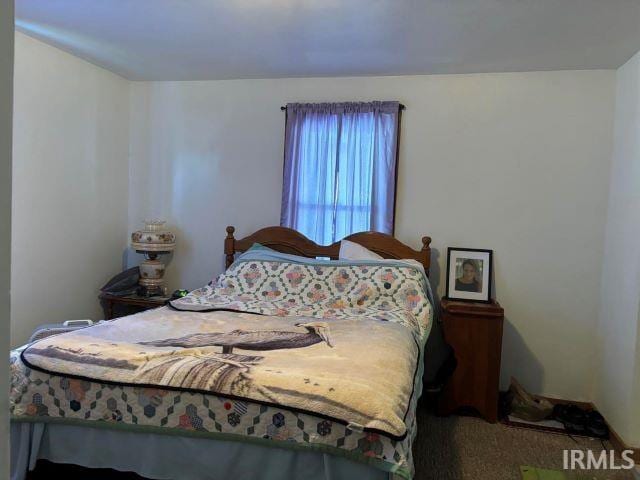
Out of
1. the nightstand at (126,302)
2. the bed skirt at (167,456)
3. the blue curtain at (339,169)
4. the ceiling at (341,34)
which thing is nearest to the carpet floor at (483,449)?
the bed skirt at (167,456)

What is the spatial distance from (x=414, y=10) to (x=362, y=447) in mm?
2010

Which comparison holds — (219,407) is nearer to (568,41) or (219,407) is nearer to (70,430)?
(70,430)

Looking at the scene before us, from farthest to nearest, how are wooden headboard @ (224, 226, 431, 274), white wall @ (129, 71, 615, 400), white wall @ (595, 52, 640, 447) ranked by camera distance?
wooden headboard @ (224, 226, 431, 274) < white wall @ (129, 71, 615, 400) < white wall @ (595, 52, 640, 447)

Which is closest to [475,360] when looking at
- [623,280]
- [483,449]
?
[483,449]

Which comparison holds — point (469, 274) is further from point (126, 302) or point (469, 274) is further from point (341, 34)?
point (126, 302)

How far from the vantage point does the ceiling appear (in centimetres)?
233

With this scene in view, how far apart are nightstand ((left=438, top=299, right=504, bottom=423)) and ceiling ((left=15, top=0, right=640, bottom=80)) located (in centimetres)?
163

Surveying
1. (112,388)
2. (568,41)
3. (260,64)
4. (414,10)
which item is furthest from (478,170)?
(112,388)

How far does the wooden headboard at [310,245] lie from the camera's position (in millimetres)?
3353

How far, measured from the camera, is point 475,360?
3.00 metres

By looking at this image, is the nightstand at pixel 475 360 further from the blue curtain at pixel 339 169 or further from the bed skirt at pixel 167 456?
the bed skirt at pixel 167 456

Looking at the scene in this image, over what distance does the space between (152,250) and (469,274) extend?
237 cm

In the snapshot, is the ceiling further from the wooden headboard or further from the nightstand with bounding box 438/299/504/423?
the nightstand with bounding box 438/299/504/423

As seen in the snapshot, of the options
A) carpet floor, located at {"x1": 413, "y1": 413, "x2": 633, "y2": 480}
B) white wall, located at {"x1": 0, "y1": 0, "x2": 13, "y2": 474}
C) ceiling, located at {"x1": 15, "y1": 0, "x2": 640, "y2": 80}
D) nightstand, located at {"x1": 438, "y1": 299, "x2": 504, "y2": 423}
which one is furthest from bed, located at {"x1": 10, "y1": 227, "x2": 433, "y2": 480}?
ceiling, located at {"x1": 15, "y1": 0, "x2": 640, "y2": 80}
